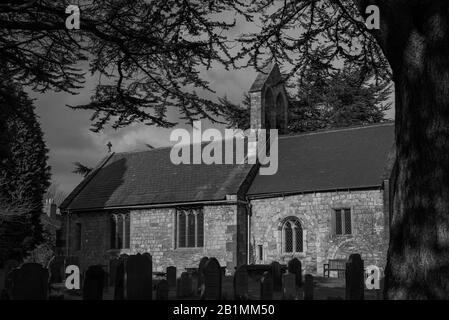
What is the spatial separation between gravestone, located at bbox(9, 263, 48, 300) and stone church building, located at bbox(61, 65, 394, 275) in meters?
15.0

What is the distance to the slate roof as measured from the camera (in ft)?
82.0

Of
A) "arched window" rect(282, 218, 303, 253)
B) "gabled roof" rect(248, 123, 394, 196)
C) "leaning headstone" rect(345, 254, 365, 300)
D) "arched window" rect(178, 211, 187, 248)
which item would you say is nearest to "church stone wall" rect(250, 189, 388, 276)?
"arched window" rect(282, 218, 303, 253)

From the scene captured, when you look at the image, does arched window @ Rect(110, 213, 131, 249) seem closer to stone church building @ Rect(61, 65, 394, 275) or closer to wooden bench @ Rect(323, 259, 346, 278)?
stone church building @ Rect(61, 65, 394, 275)

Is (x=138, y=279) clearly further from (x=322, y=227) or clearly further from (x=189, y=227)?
(x=189, y=227)

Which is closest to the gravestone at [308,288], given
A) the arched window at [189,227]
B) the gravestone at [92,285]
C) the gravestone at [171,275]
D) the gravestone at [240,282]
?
the gravestone at [240,282]

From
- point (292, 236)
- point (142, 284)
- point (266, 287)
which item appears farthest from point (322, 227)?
point (142, 284)

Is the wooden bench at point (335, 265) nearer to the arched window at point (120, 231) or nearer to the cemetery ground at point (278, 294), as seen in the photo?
the cemetery ground at point (278, 294)

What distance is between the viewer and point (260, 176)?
2758cm

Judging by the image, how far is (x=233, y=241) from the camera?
25719 millimetres

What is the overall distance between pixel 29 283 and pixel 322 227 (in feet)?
56.5

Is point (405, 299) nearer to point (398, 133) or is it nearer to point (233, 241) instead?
point (398, 133)

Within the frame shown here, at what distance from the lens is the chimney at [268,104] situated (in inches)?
1187

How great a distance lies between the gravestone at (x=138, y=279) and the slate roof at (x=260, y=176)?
14.7 metres

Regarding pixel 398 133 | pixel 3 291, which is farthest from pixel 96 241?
pixel 398 133
